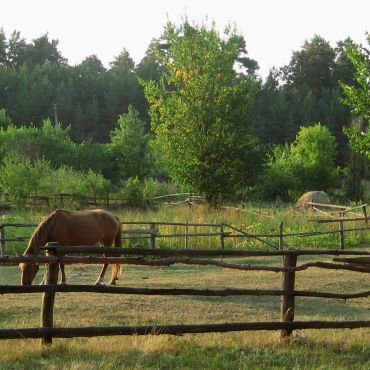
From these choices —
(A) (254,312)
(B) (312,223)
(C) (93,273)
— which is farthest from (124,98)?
(A) (254,312)

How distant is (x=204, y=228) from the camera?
74.3ft

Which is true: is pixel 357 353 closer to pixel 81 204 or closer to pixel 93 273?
pixel 93 273

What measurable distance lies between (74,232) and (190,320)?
470cm

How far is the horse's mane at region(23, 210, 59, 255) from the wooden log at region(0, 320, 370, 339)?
5.50 meters

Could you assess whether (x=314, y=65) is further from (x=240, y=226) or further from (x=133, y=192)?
(x=240, y=226)

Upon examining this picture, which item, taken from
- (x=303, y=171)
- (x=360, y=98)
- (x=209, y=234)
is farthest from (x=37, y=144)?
(x=360, y=98)

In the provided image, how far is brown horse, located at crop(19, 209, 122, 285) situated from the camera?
11684 mm

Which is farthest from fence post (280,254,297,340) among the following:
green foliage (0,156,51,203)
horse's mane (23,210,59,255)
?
green foliage (0,156,51,203)

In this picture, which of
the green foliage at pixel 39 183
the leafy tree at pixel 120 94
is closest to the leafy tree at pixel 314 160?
the green foliage at pixel 39 183

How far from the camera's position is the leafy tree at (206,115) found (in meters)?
31.7

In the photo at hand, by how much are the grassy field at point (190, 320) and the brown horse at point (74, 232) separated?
0.70m

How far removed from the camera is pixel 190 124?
31.9 m

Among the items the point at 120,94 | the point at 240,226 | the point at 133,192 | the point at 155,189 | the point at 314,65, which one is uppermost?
the point at 314,65

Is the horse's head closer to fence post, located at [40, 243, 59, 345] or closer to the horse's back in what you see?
the horse's back
